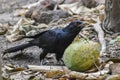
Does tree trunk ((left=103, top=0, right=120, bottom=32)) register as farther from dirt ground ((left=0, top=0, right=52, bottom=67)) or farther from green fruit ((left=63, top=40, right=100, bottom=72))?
green fruit ((left=63, top=40, right=100, bottom=72))

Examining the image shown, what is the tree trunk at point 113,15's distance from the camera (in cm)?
730

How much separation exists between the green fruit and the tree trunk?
233cm

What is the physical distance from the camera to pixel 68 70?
5121mm

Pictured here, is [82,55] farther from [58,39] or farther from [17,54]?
[17,54]

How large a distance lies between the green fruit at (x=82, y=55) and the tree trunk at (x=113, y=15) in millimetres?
2327

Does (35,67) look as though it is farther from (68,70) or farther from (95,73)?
(95,73)

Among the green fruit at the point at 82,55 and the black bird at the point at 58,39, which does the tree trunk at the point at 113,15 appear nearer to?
the black bird at the point at 58,39

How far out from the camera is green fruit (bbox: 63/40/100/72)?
5059mm

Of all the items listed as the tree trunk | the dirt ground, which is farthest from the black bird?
the tree trunk

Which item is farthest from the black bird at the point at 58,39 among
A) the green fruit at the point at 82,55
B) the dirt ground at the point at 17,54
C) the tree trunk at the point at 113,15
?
the tree trunk at the point at 113,15

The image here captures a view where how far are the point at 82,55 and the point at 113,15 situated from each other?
250 cm

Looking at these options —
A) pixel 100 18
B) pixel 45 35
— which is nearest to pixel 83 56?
pixel 45 35

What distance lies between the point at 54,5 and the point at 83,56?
5.58 metres

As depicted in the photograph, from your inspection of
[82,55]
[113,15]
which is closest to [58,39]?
[82,55]
